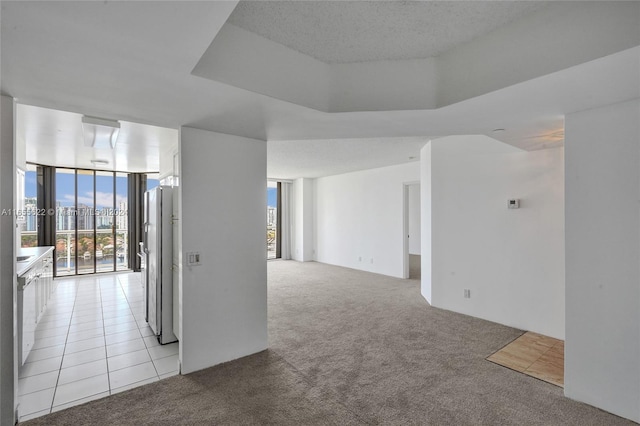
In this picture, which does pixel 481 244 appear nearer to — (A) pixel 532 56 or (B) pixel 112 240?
(A) pixel 532 56

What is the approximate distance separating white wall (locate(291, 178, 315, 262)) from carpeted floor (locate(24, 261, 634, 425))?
5421mm

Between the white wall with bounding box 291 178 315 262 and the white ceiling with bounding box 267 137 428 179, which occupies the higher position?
the white ceiling with bounding box 267 137 428 179

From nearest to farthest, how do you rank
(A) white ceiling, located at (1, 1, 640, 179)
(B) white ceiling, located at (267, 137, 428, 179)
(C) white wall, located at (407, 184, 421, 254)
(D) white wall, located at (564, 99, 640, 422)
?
(A) white ceiling, located at (1, 1, 640, 179) < (D) white wall, located at (564, 99, 640, 422) < (B) white ceiling, located at (267, 137, 428, 179) < (C) white wall, located at (407, 184, 421, 254)

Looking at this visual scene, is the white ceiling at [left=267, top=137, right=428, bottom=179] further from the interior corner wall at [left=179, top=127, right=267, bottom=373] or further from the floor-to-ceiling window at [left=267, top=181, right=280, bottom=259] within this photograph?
the floor-to-ceiling window at [left=267, top=181, right=280, bottom=259]

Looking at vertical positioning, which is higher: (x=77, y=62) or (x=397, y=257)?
(x=77, y=62)

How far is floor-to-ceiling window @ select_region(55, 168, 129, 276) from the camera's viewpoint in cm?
698

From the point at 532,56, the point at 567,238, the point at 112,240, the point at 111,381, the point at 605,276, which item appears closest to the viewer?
the point at 532,56

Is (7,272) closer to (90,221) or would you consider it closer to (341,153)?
(341,153)

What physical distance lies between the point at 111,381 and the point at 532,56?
4.08m

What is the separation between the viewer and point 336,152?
5.60m

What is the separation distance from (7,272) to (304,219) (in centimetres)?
768

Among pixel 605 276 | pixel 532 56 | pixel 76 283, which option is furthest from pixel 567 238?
pixel 76 283

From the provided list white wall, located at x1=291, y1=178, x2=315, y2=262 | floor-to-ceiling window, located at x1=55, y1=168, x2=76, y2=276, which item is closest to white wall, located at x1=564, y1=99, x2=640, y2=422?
white wall, located at x1=291, y1=178, x2=315, y2=262

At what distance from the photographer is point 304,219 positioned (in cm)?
956
